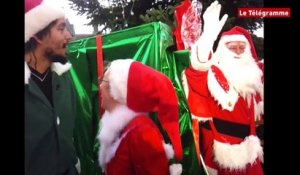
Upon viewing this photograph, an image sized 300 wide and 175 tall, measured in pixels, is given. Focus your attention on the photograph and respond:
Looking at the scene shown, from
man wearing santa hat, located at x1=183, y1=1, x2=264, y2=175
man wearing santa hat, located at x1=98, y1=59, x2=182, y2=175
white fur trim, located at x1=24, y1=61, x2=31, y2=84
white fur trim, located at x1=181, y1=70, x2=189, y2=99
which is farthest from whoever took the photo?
man wearing santa hat, located at x1=183, y1=1, x2=264, y2=175

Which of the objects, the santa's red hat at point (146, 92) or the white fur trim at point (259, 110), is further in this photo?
the white fur trim at point (259, 110)

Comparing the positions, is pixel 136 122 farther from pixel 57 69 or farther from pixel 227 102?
pixel 227 102

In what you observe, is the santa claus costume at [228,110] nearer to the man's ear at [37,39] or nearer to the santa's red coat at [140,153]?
the santa's red coat at [140,153]

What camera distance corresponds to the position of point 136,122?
58.4 inches

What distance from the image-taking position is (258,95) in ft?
6.17

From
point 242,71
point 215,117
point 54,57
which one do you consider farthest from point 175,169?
point 242,71

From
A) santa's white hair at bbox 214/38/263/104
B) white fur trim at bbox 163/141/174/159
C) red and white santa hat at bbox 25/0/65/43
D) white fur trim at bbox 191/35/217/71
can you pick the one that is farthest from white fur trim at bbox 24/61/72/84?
santa's white hair at bbox 214/38/263/104

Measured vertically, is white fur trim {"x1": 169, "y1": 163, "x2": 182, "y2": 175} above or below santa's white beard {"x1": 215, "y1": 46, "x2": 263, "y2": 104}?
below

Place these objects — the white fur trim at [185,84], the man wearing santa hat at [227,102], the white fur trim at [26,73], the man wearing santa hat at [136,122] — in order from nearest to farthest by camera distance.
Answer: the white fur trim at [26,73]
the man wearing santa hat at [136,122]
the white fur trim at [185,84]
the man wearing santa hat at [227,102]

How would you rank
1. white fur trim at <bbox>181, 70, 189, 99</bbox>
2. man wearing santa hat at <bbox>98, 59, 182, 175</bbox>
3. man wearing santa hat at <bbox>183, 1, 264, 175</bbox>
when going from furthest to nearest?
man wearing santa hat at <bbox>183, 1, 264, 175</bbox> → white fur trim at <bbox>181, 70, 189, 99</bbox> → man wearing santa hat at <bbox>98, 59, 182, 175</bbox>

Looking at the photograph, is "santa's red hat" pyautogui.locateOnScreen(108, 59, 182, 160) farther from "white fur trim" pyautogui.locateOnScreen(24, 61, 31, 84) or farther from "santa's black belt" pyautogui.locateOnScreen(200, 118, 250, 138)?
"santa's black belt" pyautogui.locateOnScreen(200, 118, 250, 138)

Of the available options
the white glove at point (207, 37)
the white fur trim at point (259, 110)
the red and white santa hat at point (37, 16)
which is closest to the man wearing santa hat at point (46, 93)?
the red and white santa hat at point (37, 16)

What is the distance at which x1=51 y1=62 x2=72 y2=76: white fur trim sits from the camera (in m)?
1.43

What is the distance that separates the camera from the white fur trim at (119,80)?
1482 millimetres
